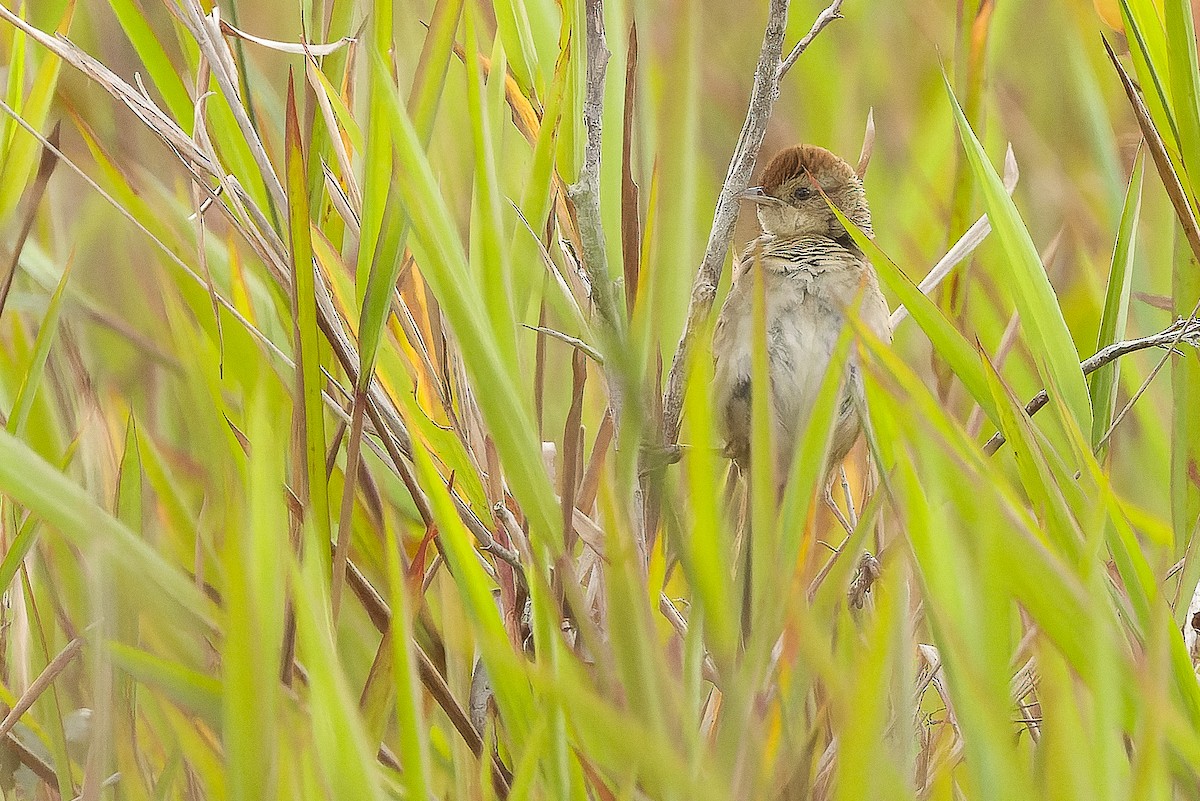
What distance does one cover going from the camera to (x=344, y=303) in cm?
93

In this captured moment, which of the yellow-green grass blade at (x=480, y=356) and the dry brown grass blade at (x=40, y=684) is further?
the dry brown grass blade at (x=40, y=684)

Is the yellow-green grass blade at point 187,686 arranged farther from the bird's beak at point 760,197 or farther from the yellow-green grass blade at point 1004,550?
the bird's beak at point 760,197

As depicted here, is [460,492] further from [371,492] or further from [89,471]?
[89,471]

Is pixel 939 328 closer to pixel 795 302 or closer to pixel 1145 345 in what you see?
pixel 1145 345

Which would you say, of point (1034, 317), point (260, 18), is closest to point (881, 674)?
point (1034, 317)

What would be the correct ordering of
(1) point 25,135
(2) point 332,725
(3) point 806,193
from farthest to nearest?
(3) point 806,193
(1) point 25,135
(2) point 332,725

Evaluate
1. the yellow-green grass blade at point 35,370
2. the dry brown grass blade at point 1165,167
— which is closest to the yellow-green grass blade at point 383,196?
the yellow-green grass blade at point 35,370

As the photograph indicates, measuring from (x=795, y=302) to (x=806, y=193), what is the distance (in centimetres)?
21

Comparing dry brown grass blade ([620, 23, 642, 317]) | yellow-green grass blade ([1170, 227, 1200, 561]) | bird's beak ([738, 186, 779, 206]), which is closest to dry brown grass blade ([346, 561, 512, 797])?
dry brown grass blade ([620, 23, 642, 317])

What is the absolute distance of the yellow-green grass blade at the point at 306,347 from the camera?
2.18ft

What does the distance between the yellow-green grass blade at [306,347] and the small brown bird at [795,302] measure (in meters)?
0.61

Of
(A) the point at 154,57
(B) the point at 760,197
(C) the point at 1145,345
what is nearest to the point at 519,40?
(A) the point at 154,57

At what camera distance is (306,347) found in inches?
→ 26.3

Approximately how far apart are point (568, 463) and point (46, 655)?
44 centimetres
